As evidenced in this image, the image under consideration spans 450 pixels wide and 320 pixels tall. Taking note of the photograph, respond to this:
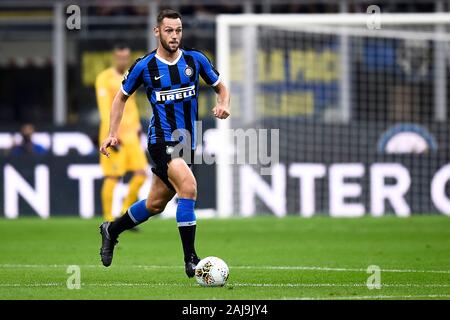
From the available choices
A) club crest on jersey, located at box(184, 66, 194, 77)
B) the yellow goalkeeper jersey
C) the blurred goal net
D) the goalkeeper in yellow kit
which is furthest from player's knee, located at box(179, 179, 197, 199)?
the blurred goal net

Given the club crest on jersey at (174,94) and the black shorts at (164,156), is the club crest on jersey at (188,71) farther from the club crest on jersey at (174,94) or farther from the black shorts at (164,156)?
the black shorts at (164,156)

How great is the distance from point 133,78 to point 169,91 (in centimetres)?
34

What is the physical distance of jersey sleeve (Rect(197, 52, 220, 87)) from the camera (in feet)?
33.7

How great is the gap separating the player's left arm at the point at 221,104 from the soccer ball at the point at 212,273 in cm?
128

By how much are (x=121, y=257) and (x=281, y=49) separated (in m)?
8.45

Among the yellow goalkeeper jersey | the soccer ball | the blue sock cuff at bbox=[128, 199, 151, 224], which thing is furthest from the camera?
the yellow goalkeeper jersey

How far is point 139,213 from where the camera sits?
416 inches

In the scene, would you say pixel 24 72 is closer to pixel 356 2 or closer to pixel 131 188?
pixel 356 2

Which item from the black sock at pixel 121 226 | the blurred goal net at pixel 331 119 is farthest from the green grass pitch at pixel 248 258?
the blurred goal net at pixel 331 119

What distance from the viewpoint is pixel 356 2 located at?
23.5 m

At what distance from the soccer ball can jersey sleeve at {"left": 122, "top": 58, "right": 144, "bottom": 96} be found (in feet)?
5.82

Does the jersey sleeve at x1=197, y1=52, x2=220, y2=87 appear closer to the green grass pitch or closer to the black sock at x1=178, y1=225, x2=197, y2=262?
the black sock at x1=178, y1=225, x2=197, y2=262
